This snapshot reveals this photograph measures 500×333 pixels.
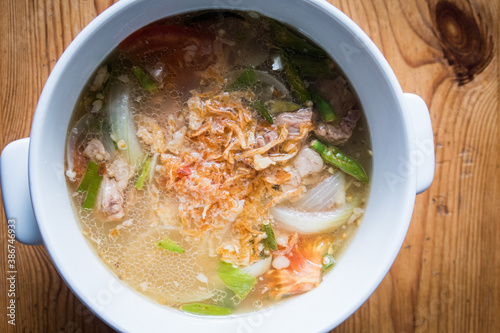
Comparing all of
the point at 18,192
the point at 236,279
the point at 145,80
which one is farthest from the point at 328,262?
the point at 18,192

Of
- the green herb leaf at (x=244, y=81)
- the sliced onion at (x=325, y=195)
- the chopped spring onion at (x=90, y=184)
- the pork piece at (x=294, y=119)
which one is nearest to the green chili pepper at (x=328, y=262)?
the sliced onion at (x=325, y=195)

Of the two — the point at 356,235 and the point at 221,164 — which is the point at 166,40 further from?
the point at 356,235

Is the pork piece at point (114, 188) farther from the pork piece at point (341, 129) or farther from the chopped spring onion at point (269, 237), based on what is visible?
the pork piece at point (341, 129)

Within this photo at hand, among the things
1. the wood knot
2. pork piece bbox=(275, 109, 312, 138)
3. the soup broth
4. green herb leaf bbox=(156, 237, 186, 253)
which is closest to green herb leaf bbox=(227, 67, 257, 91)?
the soup broth

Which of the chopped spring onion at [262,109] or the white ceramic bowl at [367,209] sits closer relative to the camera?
the white ceramic bowl at [367,209]

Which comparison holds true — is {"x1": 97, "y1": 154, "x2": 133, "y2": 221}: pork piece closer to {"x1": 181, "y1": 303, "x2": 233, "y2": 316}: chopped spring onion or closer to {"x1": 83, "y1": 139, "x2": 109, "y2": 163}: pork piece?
{"x1": 83, "y1": 139, "x2": 109, "y2": 163}: pork piece

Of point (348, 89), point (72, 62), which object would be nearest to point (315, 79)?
point (348, 89)
